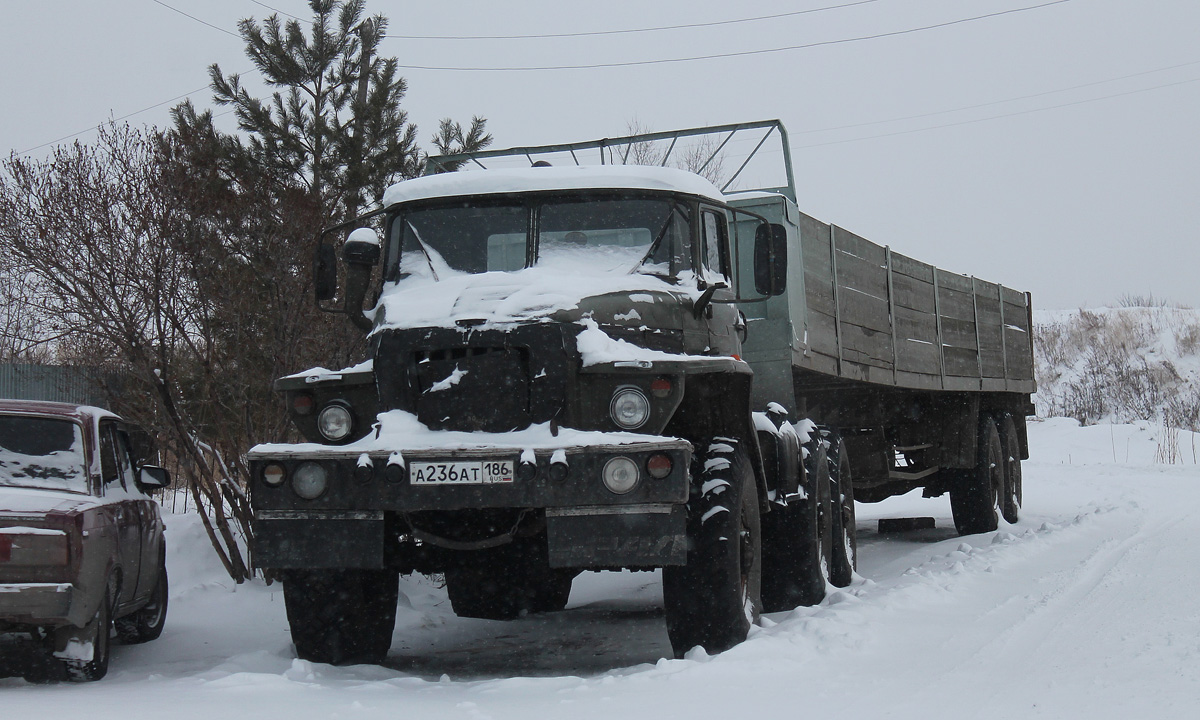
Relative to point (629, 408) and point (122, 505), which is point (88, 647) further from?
point (629, 408)

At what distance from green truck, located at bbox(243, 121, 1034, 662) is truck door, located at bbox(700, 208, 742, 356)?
0.02 metres

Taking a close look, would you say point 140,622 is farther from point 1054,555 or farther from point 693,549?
point 1054,555

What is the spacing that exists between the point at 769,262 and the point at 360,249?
7.79ft

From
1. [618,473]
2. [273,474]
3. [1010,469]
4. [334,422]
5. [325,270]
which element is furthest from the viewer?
[1010,469]

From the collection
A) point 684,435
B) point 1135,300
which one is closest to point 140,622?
point 684,435

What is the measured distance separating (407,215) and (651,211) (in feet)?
4.71

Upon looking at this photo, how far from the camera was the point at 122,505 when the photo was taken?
6754 mm

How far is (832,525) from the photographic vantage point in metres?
9.08

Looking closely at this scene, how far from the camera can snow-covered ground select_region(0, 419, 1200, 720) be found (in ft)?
15.8

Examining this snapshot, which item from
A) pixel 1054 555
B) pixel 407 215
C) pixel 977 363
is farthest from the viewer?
pixel 977 363

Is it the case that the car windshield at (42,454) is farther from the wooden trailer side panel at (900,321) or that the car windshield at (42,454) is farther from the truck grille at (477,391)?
the wooden trailer side panel at (900,321)

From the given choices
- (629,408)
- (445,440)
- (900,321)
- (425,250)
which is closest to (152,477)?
(425,250)

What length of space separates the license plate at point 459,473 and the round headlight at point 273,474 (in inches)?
25.9

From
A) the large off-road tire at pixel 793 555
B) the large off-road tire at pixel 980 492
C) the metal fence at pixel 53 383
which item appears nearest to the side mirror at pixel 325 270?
the large off-road tire at pixel 793 555
